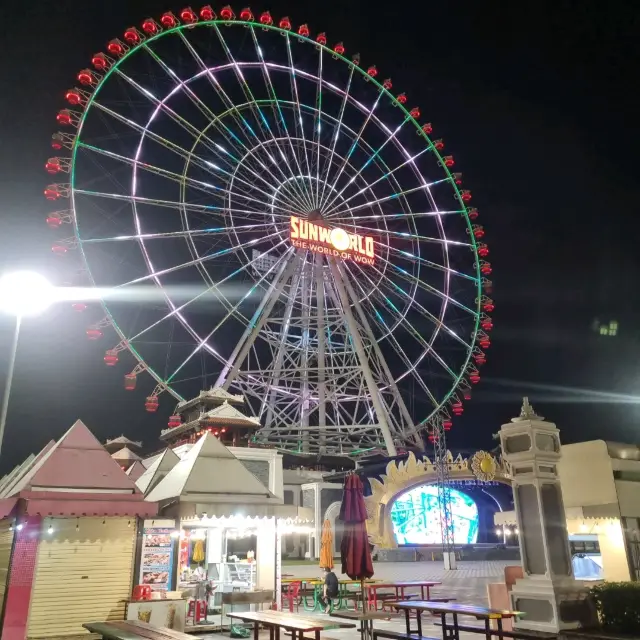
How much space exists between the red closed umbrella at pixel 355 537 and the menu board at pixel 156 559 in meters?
3.65

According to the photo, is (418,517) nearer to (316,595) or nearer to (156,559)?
(316,595)

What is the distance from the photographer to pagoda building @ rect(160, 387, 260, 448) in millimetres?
23203

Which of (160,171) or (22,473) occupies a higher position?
(160,171)

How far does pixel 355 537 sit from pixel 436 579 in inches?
493

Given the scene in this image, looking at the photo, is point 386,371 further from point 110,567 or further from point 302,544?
point 110,567

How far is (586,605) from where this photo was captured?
10094 mm

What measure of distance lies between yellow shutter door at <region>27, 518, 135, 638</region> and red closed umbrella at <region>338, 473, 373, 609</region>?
4406 mm

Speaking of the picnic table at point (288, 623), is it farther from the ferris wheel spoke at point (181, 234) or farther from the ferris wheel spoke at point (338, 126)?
the ferris wheel spoke at point (338, 126)

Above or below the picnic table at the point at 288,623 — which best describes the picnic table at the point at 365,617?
below

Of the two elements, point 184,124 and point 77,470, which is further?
point 184,124

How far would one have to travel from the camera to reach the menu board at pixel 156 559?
39.5 ft

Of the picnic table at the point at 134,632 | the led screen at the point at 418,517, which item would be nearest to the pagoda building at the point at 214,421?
the picnic table at the point at 134,632

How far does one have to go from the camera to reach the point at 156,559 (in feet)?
40.0

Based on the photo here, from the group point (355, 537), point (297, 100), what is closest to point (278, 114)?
point (297, 100)
